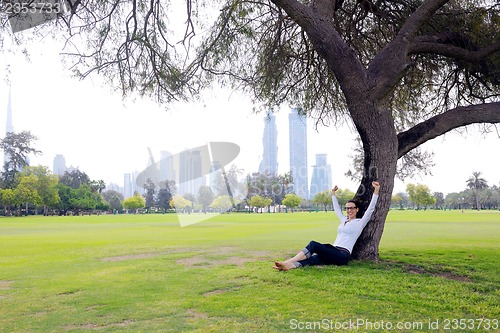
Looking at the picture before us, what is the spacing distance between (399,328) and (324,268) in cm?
317

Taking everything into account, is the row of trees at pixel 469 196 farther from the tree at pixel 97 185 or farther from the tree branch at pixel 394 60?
the tree branch at pixel 394 60

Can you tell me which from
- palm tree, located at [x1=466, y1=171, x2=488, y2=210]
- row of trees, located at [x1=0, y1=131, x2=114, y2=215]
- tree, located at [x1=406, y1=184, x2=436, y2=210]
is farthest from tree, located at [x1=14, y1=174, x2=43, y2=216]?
palm tree, located at [x1=466, y1=171, x2=488, y2=210]

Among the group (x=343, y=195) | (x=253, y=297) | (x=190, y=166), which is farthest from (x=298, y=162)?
(x=253, y=297)

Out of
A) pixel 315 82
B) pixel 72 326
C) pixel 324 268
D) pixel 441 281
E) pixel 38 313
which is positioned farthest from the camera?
pixel 315 82

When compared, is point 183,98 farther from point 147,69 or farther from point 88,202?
point 88,202

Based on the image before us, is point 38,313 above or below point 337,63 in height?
below

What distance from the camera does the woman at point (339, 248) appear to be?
752 cm

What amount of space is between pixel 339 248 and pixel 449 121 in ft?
12.3

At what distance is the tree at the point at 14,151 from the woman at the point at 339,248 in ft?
270

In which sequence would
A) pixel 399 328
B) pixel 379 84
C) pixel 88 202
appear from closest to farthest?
1. pixel 399 328
2. pixel 379 84
3. pixel 88 202

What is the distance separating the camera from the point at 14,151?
258 feet

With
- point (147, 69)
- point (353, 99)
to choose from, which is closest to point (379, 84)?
point (353, 99)

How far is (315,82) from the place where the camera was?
1277 cm

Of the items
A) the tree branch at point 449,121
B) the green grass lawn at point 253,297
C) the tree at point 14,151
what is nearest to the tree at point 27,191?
the tree at point 14,151
